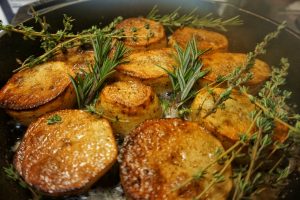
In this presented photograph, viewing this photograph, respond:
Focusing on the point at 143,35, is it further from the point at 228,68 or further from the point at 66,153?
the point at 66,153

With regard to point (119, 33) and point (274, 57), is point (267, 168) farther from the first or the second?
point (119, 33)

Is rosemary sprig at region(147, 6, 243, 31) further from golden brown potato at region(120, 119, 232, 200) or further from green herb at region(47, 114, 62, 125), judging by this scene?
green herb at region(47, 114, 62, 125)

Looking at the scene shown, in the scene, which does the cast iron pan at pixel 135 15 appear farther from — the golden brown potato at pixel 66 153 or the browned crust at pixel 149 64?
the browned crust at pixel 149 64

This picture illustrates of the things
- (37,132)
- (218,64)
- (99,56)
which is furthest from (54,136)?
(218,64)

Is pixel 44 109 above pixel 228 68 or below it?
above

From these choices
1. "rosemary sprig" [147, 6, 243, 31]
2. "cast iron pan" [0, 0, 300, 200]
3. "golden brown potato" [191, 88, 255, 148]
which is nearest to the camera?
"golden brown potato" [191, 88, 255, 148]

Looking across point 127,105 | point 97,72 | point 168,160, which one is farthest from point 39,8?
point 168,160

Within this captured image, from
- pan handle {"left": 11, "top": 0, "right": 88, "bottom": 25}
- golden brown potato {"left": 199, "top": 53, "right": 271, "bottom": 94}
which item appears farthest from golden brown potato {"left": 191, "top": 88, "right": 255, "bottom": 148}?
pan handle {"left": 11, "top": 0, "right": 88, "bottom": 25}
